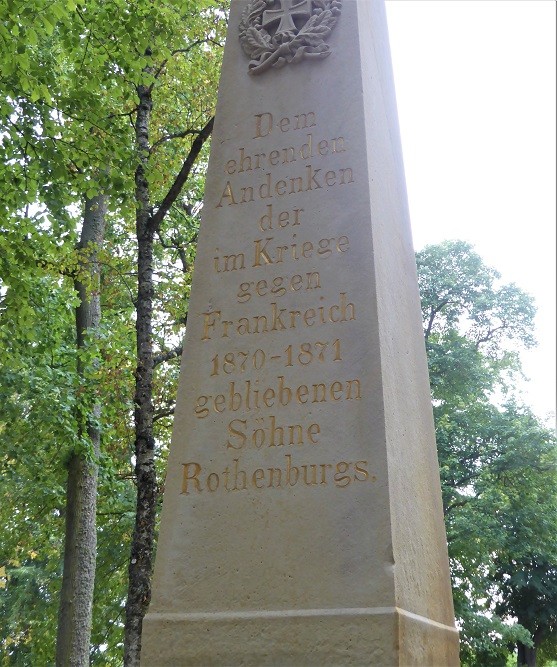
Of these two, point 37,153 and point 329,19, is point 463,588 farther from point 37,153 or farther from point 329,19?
point 329,19

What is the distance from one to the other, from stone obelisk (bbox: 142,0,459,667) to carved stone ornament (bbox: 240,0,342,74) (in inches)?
0.5

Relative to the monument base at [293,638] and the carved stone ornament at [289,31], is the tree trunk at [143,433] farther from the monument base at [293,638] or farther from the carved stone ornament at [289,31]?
the carved stone ornament at [289,31]


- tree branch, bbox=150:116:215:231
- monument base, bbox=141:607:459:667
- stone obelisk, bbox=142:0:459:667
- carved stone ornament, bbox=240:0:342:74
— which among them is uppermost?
tree branch, bbox=150:116:215:231

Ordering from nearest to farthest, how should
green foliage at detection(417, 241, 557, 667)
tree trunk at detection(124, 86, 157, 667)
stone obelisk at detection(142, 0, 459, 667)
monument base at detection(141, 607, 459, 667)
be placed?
monument base at detection(141, 607, 459, 667), stone obelisk at detection(142, 0, 459, 667), tree trunk at detection(124, 86, 157, 667), green foliage at detection(417, 241, 557, 667)

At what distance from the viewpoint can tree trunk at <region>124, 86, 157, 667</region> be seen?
7.83m

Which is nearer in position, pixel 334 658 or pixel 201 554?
pixel 334 658

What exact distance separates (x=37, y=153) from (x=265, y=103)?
5.72 meters

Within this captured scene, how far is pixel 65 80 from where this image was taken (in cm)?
1281

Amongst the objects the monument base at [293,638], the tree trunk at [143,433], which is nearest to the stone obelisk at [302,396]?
the monument base at [293,638]

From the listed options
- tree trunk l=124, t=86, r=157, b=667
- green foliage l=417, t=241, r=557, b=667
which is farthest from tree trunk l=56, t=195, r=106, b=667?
green foliage l=417, t=241, r=557, b=667

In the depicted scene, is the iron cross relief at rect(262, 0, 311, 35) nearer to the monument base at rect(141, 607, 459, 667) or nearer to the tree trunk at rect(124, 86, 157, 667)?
the monument base at rect(141, 607, 459, 667)

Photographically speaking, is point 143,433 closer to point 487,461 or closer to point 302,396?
point 302,396

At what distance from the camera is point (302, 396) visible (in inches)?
163

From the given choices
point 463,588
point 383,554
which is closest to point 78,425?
point 463,588
